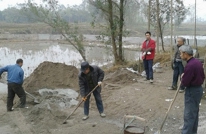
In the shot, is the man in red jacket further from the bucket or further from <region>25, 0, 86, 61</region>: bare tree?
<region>25, 0, 86, 61</region>: bare tree

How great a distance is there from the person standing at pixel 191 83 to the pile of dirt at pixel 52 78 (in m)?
6.59

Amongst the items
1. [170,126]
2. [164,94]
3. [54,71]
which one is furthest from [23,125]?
[54,71]

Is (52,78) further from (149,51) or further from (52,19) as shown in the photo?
(52,19)

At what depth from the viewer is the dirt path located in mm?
6324

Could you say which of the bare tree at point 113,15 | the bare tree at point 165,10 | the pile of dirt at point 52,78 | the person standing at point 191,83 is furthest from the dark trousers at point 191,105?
the bare tree at point 165,10

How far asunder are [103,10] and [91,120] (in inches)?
394

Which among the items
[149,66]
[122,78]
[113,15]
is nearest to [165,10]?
[113,15]

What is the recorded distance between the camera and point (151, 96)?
8.30 meters

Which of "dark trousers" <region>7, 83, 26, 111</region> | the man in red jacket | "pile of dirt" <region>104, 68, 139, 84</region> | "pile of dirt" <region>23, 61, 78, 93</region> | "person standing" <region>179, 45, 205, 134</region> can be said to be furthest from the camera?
"pile of dirt" <region>23, 61, 78, 93</region>

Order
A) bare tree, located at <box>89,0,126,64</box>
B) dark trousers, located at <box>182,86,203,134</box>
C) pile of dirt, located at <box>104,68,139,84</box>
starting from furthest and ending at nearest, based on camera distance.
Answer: bare tree, located at <box>89,0,126,64</box> < pile of dirt, located at <box>104,68,139,84</box> < dark trousers, located at <box>182,86,203,134</box>

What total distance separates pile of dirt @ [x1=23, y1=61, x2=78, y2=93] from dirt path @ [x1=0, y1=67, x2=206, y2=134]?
1710mm

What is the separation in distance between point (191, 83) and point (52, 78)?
7569mm

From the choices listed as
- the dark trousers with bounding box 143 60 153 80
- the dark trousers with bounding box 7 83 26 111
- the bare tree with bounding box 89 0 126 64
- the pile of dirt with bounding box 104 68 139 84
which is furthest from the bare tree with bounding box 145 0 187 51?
the dark trousers with bounding box 7 83 26 111

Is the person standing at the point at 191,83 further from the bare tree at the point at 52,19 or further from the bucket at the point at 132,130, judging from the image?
the bare tree at the point at 52,19
